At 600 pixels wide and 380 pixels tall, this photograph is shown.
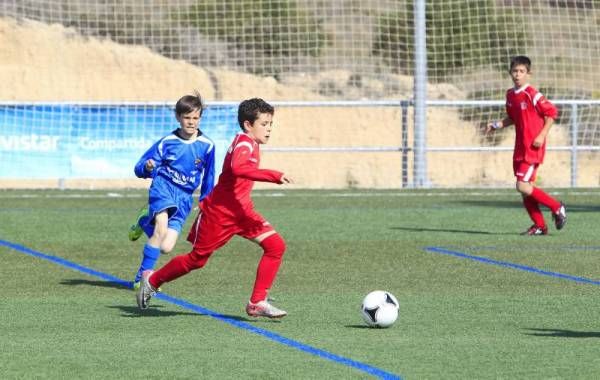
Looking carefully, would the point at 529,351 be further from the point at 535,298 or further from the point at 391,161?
the point at 391,161

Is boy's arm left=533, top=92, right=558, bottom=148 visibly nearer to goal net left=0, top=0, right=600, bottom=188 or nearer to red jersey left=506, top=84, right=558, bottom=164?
red jersey left=506, top=84, right=558, bottom=164

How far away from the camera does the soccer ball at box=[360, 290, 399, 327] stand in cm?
831

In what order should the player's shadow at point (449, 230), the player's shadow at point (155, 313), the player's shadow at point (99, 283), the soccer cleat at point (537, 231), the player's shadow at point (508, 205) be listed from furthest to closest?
the player's shadow at point (508, 205) → the player's shadow at point (449, 230) → the soccer cleat at point (537, 231) → the player's shadow at point (99, 283) → the player's shadow at point (155, 313)

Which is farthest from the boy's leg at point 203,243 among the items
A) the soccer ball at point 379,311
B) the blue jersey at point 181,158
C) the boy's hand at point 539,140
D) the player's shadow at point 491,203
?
the player's shadow at point 491,203

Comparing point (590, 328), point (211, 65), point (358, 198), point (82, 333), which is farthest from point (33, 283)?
point (211, 65)

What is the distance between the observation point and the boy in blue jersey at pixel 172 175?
33.7 feet

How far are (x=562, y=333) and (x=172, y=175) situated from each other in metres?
3.53

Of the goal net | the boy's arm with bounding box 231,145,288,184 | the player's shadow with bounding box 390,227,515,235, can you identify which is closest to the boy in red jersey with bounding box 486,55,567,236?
the player's shadow with bounding box 390,227,515,235

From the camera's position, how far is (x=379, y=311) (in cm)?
830

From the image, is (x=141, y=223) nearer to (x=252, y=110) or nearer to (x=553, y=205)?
(x=252, y=110)

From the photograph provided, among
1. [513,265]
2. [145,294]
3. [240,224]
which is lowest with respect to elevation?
[513,265]

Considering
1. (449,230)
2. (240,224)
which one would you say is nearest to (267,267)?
(240,224)

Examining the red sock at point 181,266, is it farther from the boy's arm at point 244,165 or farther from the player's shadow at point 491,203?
the player's shadow at point 491,203

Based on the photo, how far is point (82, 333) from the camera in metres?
8.14
